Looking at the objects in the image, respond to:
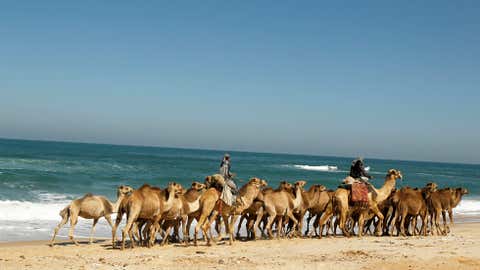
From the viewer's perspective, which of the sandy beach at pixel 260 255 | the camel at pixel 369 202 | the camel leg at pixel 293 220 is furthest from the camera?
the camel at pixel 369 202

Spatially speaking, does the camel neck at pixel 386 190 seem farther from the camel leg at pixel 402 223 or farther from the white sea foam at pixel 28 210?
the white sea foam at pixel 28 210

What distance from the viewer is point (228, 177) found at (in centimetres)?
1599

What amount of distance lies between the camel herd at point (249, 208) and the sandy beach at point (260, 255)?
0.73 m

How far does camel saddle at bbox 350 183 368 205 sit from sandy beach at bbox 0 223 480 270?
1.45 metres

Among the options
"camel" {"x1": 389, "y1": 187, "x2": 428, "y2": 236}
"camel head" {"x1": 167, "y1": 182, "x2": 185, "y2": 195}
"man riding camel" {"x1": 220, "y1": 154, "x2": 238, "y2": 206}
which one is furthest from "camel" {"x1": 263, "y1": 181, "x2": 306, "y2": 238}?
"camel" {"x1": 389, "y1": 187, "x2": 428, "y2": 236}

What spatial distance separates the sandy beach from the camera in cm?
1181

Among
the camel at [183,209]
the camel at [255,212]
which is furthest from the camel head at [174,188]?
the camel at [255,212]

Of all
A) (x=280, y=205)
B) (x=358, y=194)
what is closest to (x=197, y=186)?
(x=280, y=205)

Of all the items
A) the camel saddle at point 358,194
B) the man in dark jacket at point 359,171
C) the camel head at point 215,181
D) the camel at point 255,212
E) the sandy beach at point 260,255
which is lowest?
the sandy beach at point 260,255

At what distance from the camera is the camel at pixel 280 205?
16.2 m

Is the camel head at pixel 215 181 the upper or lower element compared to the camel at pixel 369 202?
upper

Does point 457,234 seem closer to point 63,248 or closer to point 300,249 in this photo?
point 300,249

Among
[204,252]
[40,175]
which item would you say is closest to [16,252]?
[204,252]

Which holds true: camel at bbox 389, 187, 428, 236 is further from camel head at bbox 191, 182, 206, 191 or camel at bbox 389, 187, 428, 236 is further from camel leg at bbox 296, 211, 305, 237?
camel head at bbox 191, 182, 206, 191
